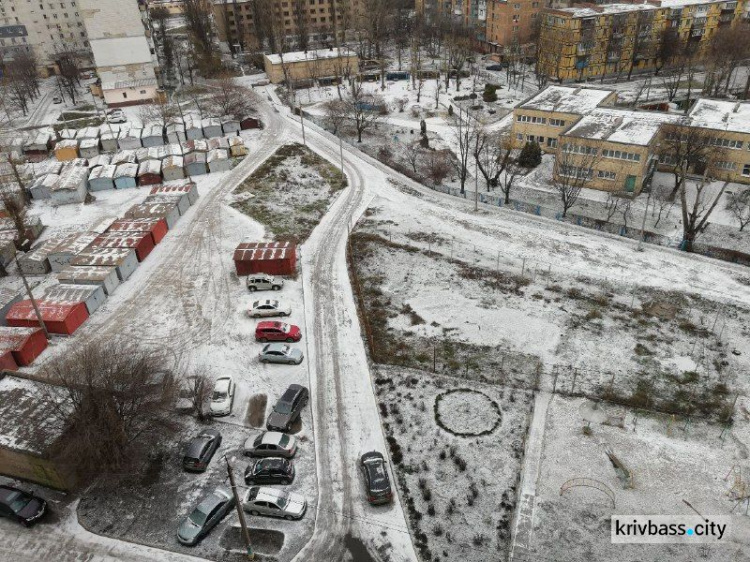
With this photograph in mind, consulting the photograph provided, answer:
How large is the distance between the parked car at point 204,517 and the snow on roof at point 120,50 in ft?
269

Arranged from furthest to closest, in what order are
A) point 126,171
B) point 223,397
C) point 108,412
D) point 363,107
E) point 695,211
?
point 363,107 → point 126,171 → point 695,211 → point 223,397 → point 108,412

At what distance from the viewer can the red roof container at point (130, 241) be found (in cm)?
4156

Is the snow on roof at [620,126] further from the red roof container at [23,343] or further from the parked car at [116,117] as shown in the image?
the parked car at [116,117]

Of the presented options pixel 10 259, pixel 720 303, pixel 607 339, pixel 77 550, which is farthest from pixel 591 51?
pixel 77 550

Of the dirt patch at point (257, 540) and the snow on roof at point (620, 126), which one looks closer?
the dirt patch at point (257, 540)

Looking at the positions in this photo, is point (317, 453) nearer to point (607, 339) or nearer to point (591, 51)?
point (607, 339)

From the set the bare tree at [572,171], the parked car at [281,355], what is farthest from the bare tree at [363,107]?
the parked car at [281,355]

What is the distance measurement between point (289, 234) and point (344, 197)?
30.3ft

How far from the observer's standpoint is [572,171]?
5553 centimetres

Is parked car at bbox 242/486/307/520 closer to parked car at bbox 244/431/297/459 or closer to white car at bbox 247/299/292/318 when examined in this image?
parked car at bbox 244/431/297/459

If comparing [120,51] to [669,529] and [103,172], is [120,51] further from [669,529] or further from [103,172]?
[669,529]

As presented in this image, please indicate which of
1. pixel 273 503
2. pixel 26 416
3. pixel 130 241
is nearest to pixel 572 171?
pixel 130 241

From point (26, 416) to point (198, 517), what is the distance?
32.4 feet

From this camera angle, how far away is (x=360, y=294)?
37812 mm
